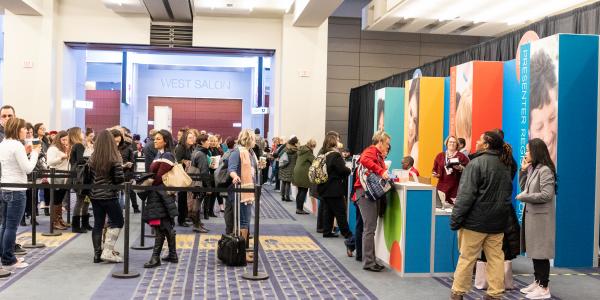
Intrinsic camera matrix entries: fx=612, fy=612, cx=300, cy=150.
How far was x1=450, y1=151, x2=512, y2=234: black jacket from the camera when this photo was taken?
14.1 ft

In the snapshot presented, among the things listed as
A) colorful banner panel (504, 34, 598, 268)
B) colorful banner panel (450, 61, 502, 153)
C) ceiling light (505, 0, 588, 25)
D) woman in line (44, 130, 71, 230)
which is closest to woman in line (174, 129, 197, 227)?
woman in line (44, 130, 71, 230)

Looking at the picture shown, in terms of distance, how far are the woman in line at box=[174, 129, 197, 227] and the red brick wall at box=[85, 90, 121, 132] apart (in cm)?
1904

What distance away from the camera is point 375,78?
18.3 metres

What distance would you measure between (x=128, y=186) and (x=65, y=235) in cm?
269

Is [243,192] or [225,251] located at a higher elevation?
[243,192]

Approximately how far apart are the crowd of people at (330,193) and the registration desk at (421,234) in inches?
10.3

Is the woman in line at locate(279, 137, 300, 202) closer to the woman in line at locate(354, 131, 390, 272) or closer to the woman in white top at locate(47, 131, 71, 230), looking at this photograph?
the woman in white top at locate(47, 131, 71, 230)

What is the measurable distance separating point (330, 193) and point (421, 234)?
181 centimetres

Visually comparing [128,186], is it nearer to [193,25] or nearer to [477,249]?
[477,249]

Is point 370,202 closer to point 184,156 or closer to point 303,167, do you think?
point 184,156

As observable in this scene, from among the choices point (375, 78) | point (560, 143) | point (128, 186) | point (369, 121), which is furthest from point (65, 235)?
point (375, 78)

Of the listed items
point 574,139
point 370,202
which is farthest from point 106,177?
point 574,139

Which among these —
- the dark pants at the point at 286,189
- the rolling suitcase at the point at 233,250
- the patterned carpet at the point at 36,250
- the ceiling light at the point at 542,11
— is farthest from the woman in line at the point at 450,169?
the dark pants at the point at 286,189

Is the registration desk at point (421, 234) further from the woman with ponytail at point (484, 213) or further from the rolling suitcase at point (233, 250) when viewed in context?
the rolling suitcase at point (233, 250)
